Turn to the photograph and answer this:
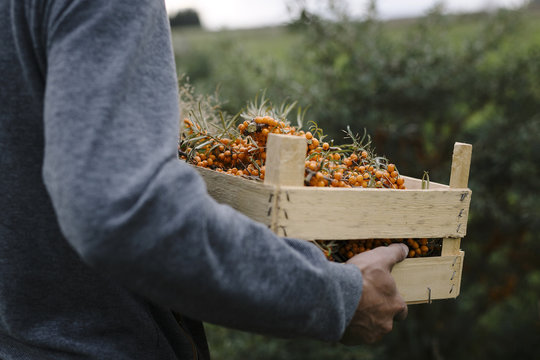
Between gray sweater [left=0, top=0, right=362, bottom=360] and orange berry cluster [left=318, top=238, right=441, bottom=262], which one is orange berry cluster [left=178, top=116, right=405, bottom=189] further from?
gray sweater [left=0, top=0, right=362, bottom=360]

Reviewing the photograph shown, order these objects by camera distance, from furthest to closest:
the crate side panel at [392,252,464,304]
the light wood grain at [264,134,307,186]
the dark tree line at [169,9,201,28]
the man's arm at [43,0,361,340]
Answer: the dark tree line at [169,9,201,28], the crate side panel at [392,252,464,304], the light wood grain at [264,134,307,186], the man's arm at [43,0,361,340]

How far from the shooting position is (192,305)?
0.82 meters

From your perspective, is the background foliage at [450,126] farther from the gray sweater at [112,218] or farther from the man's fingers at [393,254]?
the gray sweater at [112,218]

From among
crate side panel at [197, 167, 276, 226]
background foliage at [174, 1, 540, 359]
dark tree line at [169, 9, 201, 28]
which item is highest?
dark tree line at [169, 9, 201, 28]

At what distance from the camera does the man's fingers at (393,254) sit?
3.72 ft

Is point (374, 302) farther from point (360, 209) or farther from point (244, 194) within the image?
point (244, 194)

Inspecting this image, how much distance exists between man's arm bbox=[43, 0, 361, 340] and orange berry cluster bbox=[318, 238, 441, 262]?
319mm

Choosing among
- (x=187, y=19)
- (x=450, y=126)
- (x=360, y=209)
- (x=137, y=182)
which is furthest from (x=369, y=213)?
(x=187, y=19)

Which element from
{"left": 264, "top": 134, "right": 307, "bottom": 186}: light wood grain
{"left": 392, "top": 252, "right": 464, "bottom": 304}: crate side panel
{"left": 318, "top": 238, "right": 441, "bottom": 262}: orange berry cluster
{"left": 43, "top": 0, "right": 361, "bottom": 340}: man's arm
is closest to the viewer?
{"left": 43, "top": 0, "right": 361, "bottom": 340}: man's arm

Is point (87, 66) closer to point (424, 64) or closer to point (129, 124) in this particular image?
point (129, 124)

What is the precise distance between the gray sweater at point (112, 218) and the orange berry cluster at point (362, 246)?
143mm

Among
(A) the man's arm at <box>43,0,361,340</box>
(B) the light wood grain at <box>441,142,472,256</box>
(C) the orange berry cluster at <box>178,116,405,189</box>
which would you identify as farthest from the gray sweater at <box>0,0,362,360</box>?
(B) the light wood grain at <box>441,142,472,256</box>

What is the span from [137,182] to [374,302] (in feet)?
1.96

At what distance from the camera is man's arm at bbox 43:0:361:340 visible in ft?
2.33
